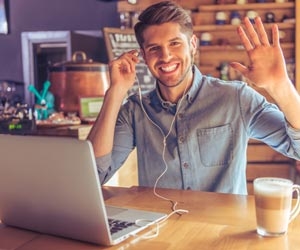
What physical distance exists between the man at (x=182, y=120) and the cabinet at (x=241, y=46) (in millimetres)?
1863

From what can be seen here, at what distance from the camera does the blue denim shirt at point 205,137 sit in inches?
59.6

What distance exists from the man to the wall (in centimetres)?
209

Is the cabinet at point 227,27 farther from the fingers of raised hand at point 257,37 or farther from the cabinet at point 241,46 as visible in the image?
the fingers of raised hand at point 257,37

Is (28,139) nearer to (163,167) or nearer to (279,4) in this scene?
(163,167)

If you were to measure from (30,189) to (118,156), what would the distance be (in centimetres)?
73

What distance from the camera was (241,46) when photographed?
11.3ft

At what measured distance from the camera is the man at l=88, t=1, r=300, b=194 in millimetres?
1514

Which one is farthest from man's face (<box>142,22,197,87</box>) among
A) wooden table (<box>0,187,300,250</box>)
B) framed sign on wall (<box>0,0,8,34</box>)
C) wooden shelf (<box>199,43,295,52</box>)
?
framed sign on wall (<box>0,0,8,34</box>)

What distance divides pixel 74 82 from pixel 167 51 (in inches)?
46.0

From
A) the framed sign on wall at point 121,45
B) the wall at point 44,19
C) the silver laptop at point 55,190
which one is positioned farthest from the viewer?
the wall at point 44,19

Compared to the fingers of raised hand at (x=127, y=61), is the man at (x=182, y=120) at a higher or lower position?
lower

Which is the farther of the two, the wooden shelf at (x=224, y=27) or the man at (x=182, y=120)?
the wooden shelf at (x=224, y=27)

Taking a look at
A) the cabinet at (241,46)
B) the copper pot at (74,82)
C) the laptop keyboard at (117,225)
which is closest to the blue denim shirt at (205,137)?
the laptop keyboard at (117,225)

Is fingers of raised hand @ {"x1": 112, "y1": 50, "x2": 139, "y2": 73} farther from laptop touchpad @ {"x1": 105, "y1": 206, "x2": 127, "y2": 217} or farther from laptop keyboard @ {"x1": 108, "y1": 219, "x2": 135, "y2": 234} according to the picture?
laptop keyboard @ {"x1": 108, "y1": 219, "x2": 135, "y2": 234}
